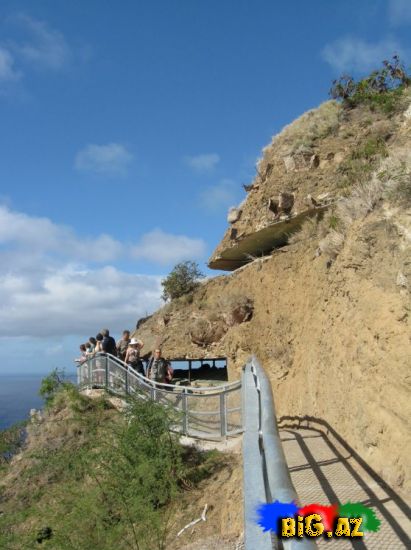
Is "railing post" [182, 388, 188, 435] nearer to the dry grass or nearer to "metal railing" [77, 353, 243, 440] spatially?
"metal railing" [77, 353, 243, 440]

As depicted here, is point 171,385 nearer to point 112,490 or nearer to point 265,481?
point 112,490

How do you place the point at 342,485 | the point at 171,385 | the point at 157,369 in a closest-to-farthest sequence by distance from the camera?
the point at 342,485, the point at 171,385, the point at 157,369

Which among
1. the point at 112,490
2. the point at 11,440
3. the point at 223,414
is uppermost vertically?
the point at 223,414

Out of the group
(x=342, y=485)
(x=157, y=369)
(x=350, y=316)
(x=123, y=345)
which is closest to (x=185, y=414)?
(x=157, y=369)

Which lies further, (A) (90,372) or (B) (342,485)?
(A) (90,372)

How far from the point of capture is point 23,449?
15656 mm

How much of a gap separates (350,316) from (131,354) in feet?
25.0

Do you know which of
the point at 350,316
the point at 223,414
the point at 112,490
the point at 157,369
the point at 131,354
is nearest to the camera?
the point at 112,490

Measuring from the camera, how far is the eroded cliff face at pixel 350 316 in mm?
6547

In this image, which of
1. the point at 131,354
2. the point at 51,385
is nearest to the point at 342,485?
the point at 131,354

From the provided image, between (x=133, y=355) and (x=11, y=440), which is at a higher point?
(x=133, y=355)

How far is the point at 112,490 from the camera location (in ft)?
25.1

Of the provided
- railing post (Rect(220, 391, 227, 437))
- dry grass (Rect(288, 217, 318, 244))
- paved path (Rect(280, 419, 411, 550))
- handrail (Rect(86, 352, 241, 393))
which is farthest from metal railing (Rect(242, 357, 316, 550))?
dry grass (Rect(288, 217, 318, 244))

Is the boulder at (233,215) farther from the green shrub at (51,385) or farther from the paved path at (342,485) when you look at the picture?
the paved path at (342,485)
